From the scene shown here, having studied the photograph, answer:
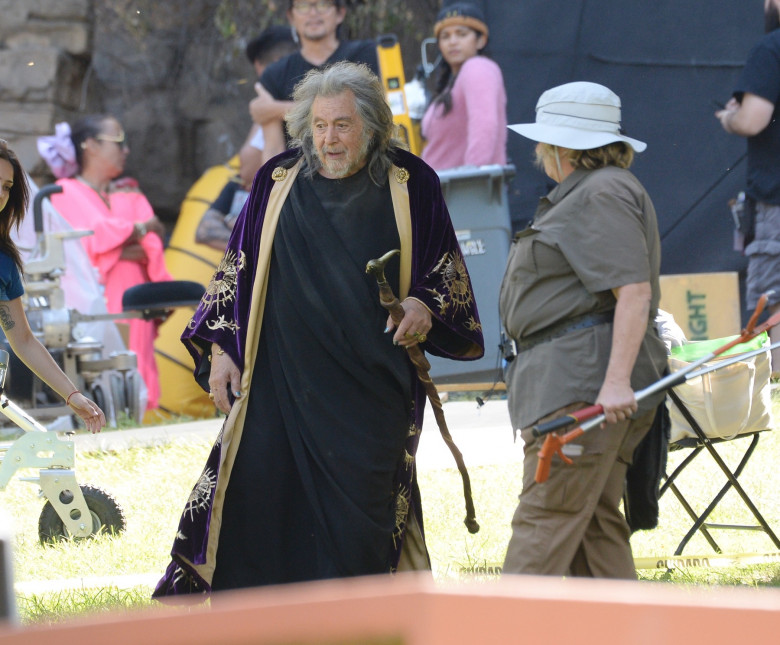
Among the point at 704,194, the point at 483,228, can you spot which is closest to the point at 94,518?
the point at 483,228

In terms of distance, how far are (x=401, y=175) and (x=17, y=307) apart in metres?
1.47

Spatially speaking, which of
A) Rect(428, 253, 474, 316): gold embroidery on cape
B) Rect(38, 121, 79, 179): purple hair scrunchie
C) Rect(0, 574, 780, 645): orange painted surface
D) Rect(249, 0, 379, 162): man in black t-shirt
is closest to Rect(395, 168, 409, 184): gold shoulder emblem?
Rect(428, 253, 474, 316): gold embroidery on cape

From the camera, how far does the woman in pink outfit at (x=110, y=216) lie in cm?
959

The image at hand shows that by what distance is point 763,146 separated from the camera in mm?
7949

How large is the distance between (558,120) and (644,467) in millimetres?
1056

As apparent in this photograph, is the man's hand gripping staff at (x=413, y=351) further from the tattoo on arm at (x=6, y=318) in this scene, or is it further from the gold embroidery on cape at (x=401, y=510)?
Result: the tattoo on arm at (x=6, y=318)

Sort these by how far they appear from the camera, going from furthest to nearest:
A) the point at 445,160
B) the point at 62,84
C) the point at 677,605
→ the point at 62,84
the point at 445,160
the point at 677,605

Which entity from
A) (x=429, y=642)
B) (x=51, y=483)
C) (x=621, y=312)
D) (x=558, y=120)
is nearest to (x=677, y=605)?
(x=429, y=642)

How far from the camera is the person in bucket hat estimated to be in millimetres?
3416

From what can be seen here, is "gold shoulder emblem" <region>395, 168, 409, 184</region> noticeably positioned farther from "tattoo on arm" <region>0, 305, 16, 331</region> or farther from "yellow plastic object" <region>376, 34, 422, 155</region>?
"yellow plastic object" <region>376, 34, 422, 155</region>

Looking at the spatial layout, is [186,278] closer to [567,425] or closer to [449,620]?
[567,425]

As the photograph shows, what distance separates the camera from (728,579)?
447 cm

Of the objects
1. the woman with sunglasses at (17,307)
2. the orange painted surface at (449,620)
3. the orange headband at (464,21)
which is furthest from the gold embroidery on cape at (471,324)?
the orange headband at (464,21)

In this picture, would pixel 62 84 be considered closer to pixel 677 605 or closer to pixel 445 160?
pixel 445 160
